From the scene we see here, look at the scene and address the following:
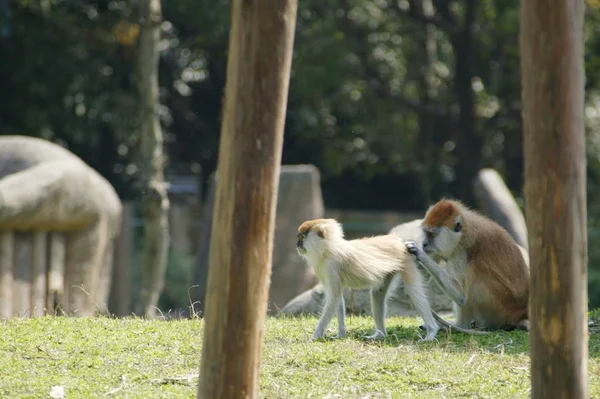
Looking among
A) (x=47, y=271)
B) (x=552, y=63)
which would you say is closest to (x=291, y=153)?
(x=47, y=271)

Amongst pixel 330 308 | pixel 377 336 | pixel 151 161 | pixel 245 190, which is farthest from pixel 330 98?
pixel 245 190

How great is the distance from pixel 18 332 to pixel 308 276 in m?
8.74

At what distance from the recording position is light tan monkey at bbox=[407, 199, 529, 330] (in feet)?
28.0

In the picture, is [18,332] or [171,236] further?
[171,236]

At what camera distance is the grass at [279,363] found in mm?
6594

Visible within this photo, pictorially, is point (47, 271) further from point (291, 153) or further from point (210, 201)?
point (291, 153)

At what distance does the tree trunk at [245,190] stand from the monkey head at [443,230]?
3479 millimetres

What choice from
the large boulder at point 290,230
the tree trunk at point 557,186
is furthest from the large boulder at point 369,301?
the tree trunk at point 557,186

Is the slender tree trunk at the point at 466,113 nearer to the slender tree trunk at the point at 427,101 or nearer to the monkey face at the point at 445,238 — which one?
the slender tree trunk at the point at 427,101

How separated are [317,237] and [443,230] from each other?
1160 mm

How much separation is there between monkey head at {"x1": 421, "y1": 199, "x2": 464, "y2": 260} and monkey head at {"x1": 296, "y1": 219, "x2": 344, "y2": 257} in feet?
2.89

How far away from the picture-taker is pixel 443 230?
340 inches

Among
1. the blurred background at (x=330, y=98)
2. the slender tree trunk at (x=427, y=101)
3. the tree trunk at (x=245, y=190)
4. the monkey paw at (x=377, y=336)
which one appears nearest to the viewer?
the tree trunk at (x=245, y=190)

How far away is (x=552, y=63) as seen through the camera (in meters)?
5.50
